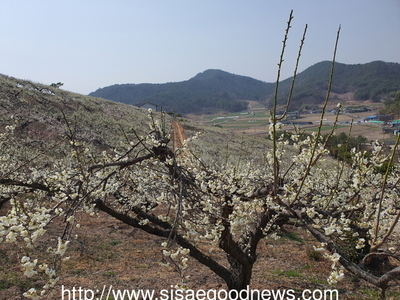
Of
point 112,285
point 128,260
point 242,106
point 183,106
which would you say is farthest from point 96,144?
point 242,106

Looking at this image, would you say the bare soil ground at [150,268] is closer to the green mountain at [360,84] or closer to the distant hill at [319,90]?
the distant hill at [319,90]

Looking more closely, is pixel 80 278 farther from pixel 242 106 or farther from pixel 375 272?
pixel 242 106

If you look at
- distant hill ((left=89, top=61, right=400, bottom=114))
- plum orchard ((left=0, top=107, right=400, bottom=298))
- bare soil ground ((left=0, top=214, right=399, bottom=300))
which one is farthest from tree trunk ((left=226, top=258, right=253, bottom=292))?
distant hill ((left=89, top=61, right=400, bottom=114))

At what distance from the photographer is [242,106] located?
14275cm

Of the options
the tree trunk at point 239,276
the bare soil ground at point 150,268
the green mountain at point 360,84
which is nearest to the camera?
the tree trunk at point 239,276

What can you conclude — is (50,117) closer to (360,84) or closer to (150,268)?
(150,268)

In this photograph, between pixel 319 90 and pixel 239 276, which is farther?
pixel 319 90

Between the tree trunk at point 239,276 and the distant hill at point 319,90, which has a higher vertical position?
the distant hill at point 319,90

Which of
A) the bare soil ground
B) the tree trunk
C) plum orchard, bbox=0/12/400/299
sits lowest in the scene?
the bare soil ground

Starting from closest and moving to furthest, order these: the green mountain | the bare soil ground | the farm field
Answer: the farm field, the bare soil ground, the green mountain

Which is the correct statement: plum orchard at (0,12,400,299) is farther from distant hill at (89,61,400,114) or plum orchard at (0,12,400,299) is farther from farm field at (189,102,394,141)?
distant hill at (89,61,400,114)

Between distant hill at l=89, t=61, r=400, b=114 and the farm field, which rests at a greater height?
distant hill at l=89, t=61, r=400, b=114

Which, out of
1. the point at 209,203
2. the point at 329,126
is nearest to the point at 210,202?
the point at 209,203

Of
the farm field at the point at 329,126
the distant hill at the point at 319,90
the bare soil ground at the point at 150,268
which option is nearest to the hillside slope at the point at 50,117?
the bare soil ground at the point at 150,268
